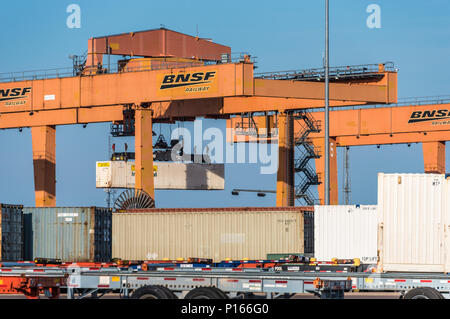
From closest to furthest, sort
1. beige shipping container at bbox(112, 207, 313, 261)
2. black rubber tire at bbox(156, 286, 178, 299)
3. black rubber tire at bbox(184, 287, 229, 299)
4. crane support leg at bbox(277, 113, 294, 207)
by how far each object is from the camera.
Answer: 1. black rubber tire at bbox(184, 287, 229, 299)
2. black rubber tire at bbox(156, 286, 178, 299)
3. beige shipping container at bbox(112, 207, 313, 261)
4. crane support leg at bbox(277, 113, 294, 207)

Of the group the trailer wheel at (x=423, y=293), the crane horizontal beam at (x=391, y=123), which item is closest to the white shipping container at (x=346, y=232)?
the trailer wheel at (x=423, y=293)

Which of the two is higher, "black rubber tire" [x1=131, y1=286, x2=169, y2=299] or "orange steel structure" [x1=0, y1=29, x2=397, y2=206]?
"orange steel structure" [x1=0, y1=29, x2=397, y2=206]

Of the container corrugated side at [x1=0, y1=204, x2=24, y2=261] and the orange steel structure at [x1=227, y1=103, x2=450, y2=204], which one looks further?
the orange steel structure at [x1=227, y1=103, x2=450, y2=204]

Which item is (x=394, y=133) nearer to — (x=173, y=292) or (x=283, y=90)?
(x=283, y=90)

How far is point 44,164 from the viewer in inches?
2157

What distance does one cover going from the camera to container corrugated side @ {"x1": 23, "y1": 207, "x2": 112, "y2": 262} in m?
40.0

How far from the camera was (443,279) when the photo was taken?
2008 cm

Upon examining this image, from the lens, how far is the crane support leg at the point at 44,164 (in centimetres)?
5450

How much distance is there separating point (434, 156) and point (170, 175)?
18800mm

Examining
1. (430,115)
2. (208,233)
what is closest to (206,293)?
(208,233)

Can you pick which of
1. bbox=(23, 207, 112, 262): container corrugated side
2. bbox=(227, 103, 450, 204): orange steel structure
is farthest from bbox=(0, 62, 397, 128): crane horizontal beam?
bbox=(23, 207, 112, 262): container corrugated side

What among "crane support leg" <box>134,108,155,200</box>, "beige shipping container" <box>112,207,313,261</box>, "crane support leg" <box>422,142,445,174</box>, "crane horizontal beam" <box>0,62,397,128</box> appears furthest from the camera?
"crane support leg" <box>422,142,445,174</box>

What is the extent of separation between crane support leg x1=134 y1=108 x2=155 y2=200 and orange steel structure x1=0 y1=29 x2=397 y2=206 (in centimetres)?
5

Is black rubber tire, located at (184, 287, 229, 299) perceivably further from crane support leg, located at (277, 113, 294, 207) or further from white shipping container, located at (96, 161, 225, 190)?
white shipping container, located at (96, 161, 225, 190)
